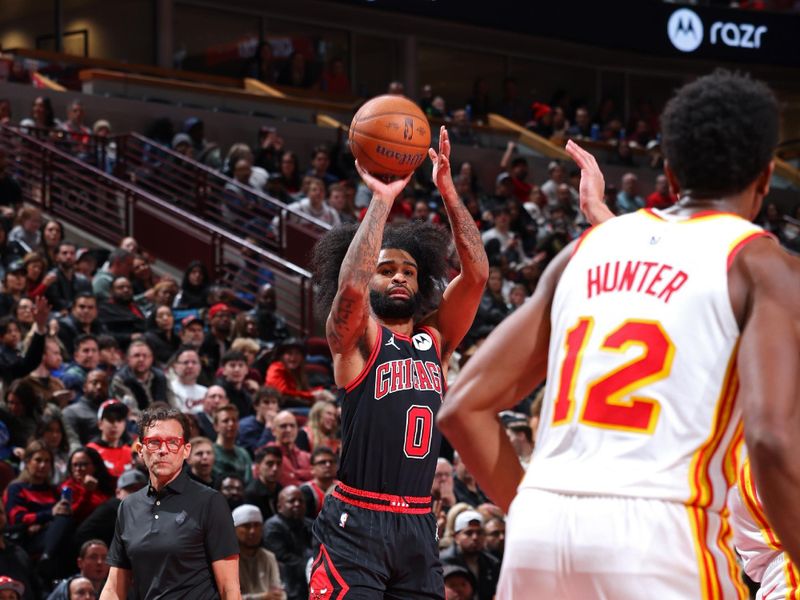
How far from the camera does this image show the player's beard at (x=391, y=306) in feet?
18.7

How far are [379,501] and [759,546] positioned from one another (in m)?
1.49

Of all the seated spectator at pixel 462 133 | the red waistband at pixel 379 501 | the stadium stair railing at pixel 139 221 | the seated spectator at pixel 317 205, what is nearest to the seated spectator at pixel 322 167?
the seated spectator at pixel 317 205

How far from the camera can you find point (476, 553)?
9812mm

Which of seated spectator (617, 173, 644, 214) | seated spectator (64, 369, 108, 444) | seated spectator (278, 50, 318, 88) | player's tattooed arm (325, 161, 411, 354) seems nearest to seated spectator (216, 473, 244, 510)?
seated spectator (64, 369, 108, 444)

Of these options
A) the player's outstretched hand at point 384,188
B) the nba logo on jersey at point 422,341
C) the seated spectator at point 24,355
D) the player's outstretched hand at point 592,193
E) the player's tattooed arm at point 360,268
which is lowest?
the seated spectator at point 24,355

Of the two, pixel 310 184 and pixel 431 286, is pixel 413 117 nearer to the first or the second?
pixel 431 286

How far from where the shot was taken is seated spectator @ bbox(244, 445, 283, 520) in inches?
388

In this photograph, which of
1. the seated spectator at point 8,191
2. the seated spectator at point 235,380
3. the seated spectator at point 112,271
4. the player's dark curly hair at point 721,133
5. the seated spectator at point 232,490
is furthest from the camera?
the seated spectator at point 8,191

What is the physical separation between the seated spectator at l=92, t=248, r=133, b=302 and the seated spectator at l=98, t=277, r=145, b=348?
0.12 meters

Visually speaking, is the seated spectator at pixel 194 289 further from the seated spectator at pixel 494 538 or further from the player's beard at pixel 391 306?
the player's beard at pixel 391 306

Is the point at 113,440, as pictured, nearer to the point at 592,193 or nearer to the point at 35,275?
the point at 35,275

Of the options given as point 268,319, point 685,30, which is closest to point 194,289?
point 268,319

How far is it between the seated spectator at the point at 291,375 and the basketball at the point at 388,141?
20.5ft

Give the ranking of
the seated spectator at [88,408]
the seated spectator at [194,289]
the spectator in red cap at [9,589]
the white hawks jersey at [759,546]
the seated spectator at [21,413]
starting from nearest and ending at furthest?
1. the white hawks jersey at [759,546]
2. the spectator in red cap at [9,589]
3. the seated spectator at [21,413]
4. the seated spectator at [88,408]
5. the seated spectator at [194,289]
